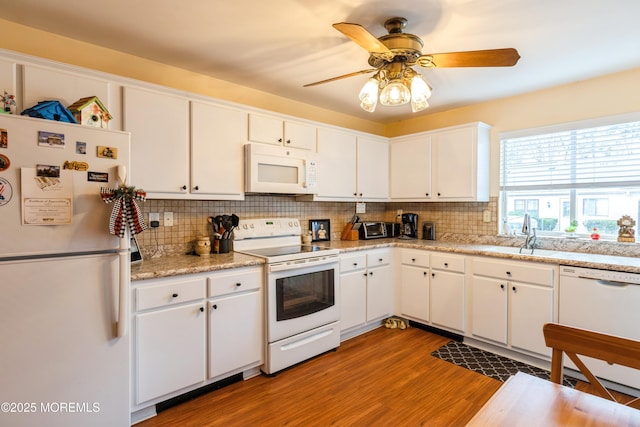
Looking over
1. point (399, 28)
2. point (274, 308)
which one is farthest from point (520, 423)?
point (399, 28)

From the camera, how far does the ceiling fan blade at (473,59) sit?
172 cm

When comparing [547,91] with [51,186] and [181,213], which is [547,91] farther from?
[51,186]

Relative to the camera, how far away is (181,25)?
6.71 feet

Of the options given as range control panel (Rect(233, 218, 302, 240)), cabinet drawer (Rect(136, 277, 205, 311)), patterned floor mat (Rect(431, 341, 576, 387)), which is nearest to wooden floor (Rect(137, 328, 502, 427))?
patterned floor mat (Rect(431, 341, 576, 387))

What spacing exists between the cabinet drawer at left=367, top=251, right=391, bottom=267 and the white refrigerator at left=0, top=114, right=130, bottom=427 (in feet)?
7.38

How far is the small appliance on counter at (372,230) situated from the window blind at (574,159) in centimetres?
140

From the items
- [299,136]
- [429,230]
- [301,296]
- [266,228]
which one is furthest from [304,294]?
[429,230]

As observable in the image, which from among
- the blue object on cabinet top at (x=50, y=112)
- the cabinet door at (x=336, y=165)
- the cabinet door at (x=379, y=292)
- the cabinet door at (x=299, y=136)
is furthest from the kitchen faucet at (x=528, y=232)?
the blue object on cabinet top at (x=50, y=112)

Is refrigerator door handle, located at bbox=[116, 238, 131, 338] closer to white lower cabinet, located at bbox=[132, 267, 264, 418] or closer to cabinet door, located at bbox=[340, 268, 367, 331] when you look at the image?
white lower cabinet, located at bbox=[132, 267, 264, 418]

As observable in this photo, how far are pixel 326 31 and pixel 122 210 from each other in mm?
1641

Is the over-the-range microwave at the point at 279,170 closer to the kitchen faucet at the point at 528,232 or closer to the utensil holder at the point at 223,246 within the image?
the utensil holder at the point at 223,246

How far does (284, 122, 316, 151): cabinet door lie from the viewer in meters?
3.05

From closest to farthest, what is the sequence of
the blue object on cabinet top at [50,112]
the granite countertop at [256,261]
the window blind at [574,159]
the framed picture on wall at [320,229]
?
the blue object on cabinet top at [50,112], the granite countertop at [256,261], the window blind at [574,159], the framed picture on wall at [320,229]

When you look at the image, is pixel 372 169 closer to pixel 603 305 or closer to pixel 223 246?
pixel 223 246
